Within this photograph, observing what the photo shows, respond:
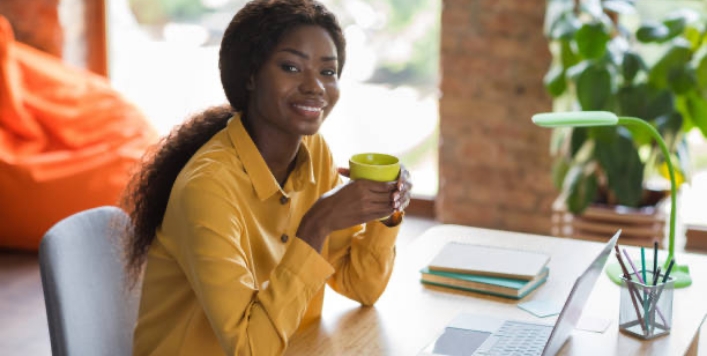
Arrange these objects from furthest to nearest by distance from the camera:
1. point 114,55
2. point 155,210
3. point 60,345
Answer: point 114,55 < point 155,210 < point 60,345

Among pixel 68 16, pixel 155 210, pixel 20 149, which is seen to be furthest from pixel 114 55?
pixel 155 210

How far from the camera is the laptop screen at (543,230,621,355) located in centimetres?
150

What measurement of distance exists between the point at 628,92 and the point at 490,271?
1650mm

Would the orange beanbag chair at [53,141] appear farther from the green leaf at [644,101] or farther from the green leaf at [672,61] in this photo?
the green leaf at [672,61]

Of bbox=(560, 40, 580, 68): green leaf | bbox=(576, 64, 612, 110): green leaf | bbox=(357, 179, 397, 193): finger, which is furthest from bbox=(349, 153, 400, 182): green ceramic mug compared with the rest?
bbox=(560, 40, 580, 68): green leaf

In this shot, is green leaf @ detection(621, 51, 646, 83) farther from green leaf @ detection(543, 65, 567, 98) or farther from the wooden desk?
the wooden desk

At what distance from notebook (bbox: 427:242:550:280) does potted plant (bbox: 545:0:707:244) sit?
4.66 ft

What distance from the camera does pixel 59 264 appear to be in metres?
1.67

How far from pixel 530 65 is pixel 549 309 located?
7.47 feet

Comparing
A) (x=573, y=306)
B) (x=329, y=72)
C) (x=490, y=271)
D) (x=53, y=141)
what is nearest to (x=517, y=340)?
(x=573, y=306)

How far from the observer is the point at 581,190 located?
3.53 meters

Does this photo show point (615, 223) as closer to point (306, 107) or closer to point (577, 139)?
point (577, 139)

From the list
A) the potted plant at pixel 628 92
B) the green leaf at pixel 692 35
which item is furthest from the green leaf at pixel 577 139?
the green leaf at pixel 692 35

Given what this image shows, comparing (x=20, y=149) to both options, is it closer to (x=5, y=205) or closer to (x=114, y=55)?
(x=5, y=205)
